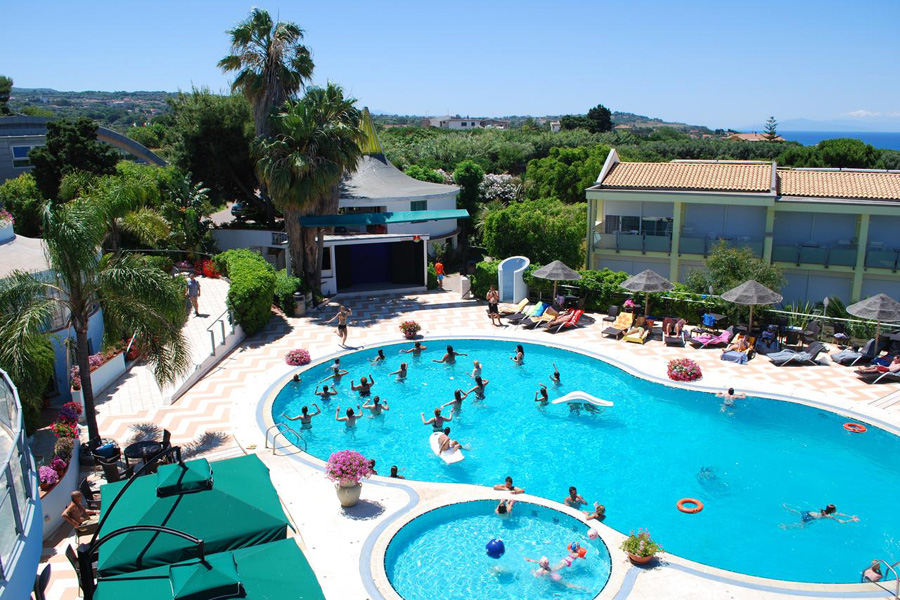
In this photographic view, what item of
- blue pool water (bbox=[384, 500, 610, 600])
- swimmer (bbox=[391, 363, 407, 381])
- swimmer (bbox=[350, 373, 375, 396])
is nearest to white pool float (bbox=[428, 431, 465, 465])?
blue pool water (bbox=[384, 500, 610, 600])

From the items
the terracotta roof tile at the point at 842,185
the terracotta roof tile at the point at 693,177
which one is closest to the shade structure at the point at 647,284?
the terracotta roof tile at the point at 693,177

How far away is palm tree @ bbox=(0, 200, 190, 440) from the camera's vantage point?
14.0 metres

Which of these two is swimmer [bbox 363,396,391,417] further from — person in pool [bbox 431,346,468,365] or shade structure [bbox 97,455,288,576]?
shade structure [bbox 97,455,288,576]

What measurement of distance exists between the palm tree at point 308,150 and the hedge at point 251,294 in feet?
11.1

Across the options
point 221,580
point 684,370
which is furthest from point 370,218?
point 221,580

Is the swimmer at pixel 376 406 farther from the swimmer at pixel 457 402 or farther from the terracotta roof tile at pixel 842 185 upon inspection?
the terracotta roof tile at pixel 842 185

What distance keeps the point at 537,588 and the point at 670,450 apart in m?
6.92

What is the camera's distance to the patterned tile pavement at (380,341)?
56.6ft

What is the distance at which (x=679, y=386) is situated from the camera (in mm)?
20312

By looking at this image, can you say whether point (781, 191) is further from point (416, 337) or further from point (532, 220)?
point (416, 337)

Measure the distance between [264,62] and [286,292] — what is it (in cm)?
1065

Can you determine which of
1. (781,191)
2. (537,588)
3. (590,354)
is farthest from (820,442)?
(781,191)

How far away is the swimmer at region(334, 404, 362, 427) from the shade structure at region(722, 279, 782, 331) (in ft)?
42.3

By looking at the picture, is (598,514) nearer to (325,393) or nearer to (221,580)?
Result: (221,580)
